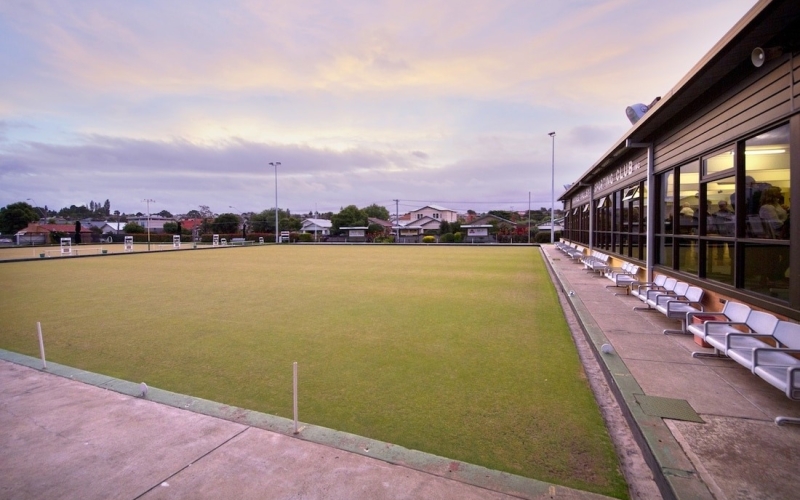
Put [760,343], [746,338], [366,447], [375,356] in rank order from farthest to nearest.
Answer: [375,356] → [746,338] → [760,343] → [366,447]

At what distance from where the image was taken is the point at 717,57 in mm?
5105

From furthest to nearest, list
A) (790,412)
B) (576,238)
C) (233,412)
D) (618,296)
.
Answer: (576,238), (618,296), (233,412), (790,412)

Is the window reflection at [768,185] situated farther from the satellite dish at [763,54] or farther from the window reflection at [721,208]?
the satellite dish at [763,54]

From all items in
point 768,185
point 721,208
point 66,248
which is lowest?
point 66,248

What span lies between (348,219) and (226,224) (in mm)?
20780

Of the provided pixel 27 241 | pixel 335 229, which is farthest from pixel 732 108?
pixel 335 229

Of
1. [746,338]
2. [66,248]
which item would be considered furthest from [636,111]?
[66,248]

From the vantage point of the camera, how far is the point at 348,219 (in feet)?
248

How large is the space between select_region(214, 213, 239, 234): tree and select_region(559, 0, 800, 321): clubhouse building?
6917 centimetres

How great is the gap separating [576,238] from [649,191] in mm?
18111

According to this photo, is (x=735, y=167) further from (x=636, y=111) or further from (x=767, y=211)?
(x=636, y=111)

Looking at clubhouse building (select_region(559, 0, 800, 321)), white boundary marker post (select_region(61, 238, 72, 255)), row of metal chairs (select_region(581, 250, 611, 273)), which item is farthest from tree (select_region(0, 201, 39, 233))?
clubhouse building (select_region(559, 0, 800, 321))

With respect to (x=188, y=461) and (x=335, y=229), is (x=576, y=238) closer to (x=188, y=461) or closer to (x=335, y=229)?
(x=188, y=461)

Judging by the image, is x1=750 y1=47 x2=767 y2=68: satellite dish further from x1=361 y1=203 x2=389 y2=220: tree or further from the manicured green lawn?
x1=361 y1=203 x2=389 y2=220: tree
